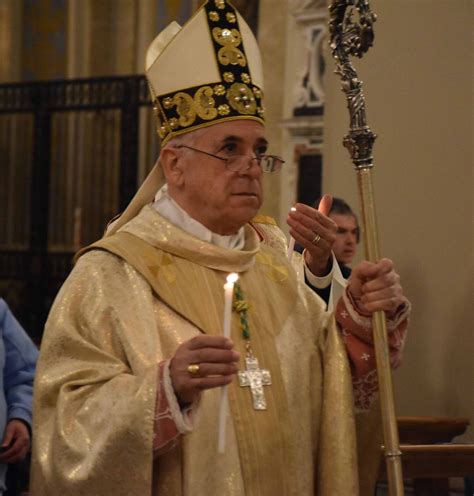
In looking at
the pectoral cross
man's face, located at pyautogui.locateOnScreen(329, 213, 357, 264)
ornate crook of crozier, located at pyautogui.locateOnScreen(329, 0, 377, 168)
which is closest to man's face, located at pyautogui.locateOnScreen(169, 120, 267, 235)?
ornate crook of crozier, located at pyautogui.locateOnScreen(329, 0, 377, 168)

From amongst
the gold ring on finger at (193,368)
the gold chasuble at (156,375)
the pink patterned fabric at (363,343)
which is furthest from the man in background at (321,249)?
the gold ring on finger at (193,368)

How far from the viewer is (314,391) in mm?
2986

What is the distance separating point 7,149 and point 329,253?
29.9ft

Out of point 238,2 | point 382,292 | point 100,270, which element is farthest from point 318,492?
point 238,2

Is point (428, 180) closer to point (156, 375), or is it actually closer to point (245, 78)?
point (245, 78)

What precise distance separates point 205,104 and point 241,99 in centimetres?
9

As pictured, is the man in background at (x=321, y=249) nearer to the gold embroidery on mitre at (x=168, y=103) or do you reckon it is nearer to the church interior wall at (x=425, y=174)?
the gold embroidery on mitre at (x=168, y=103)

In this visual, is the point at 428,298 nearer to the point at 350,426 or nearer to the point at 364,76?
the point at 364,76

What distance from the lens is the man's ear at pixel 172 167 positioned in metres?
2.94

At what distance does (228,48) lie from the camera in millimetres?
3053

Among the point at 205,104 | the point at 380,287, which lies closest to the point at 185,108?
the point at 205,104

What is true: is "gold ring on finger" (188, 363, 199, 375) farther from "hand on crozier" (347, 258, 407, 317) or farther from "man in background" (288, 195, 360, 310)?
"man in background" (288, 195, 360, 310)

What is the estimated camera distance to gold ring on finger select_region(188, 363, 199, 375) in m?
2.45

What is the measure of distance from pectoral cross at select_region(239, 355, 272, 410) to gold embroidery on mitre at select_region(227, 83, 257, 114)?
2.06ft
